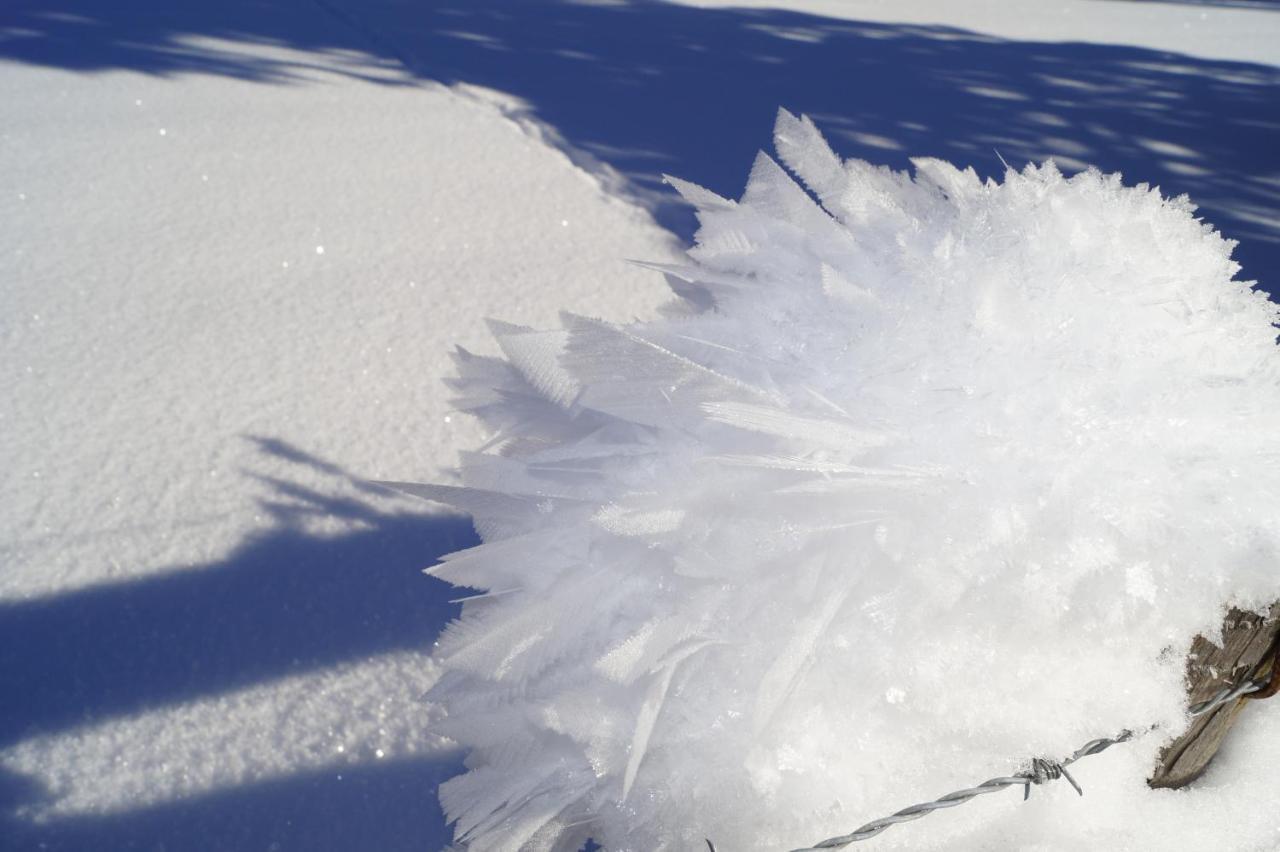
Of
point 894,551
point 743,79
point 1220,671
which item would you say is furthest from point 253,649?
point 743,79

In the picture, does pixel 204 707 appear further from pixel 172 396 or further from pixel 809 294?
pixel 809 294

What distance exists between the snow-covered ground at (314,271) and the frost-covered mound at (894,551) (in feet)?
0.74

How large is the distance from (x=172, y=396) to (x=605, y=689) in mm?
1743

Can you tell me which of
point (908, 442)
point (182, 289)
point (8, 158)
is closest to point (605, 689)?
point (908, 442)

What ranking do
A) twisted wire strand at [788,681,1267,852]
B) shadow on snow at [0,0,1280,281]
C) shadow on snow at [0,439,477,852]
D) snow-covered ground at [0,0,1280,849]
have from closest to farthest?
twisted wire strand at [788,681,1267,852] < shadow on snow at [0,439,477,852] < snow-covered ground at [0,0,1280,849] < shadow on snow at [0,0,1280,281]

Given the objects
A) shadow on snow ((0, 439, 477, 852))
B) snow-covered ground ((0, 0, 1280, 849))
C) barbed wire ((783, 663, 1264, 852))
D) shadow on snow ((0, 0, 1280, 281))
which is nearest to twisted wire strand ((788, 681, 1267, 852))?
barbed wire ((783, 663, 1264, 852))

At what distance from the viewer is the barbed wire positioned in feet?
2.86

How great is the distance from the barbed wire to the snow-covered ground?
4.5 inches

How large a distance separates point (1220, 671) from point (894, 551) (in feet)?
1.25

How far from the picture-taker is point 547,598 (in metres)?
1.02

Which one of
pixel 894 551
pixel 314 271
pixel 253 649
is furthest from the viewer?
pixel 314 271

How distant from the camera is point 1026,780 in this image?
3.01 ft

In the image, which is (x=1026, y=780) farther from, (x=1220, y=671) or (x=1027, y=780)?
(x=1220, y=671)

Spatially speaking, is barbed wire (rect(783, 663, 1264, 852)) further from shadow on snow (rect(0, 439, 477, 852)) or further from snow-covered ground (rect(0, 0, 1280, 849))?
shadow on snow (rect(0, 439, 477, 852))
